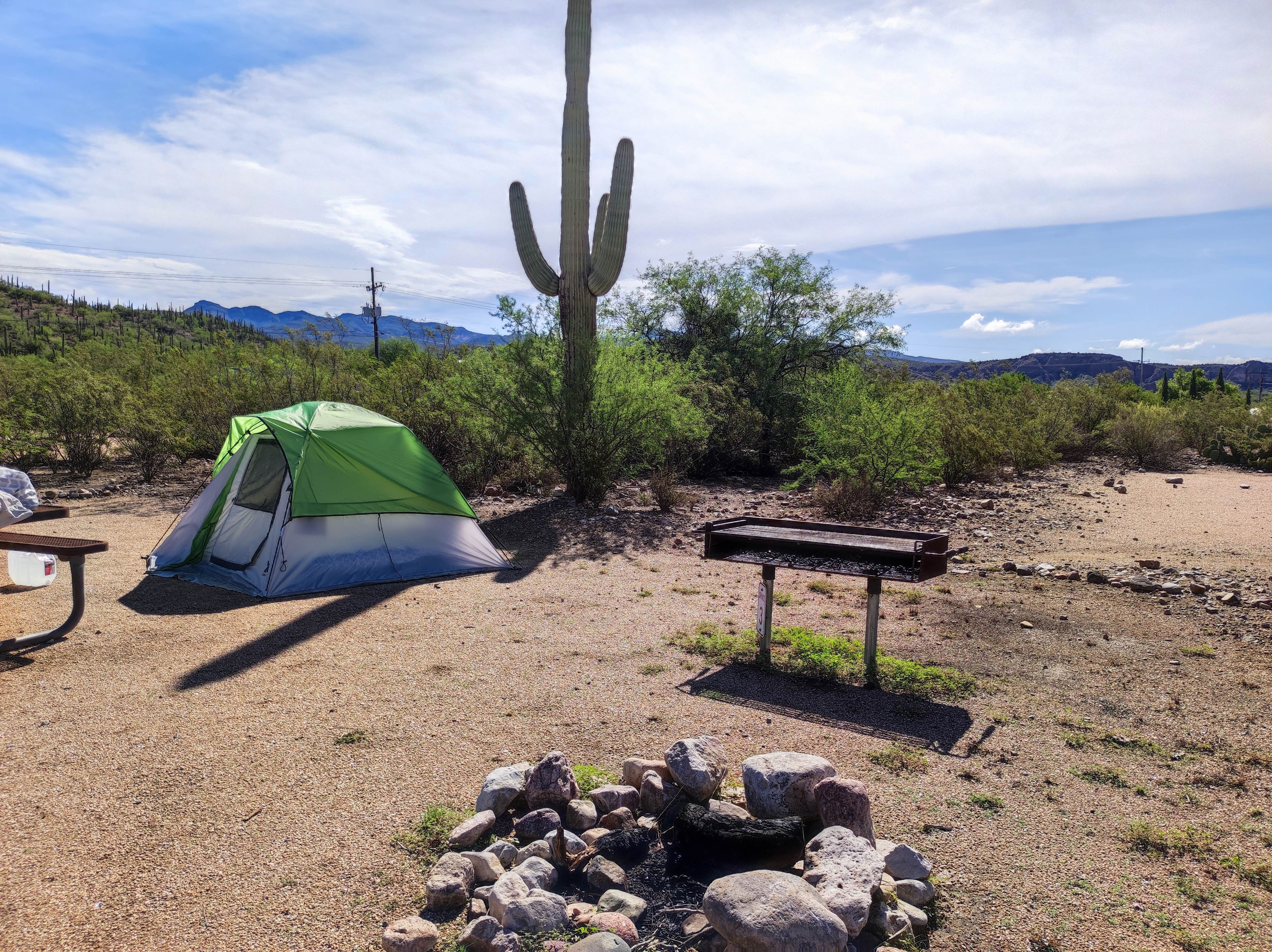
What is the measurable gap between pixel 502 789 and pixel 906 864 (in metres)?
1.75

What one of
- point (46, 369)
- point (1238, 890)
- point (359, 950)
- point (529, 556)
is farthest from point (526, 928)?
point (46, 369)

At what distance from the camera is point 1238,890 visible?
291 centimetres

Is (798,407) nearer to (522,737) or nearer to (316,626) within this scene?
(316,626)

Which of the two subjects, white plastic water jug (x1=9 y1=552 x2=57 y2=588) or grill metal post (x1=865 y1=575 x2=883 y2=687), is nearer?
grill metal post (x1=865 y1=575 x2=883 y2=687)

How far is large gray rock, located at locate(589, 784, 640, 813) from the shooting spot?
340 centimetres

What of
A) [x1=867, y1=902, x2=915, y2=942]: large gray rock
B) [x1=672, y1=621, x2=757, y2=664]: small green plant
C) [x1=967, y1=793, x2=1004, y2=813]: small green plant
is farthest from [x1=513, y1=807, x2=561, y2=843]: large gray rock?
[x1=672, y1=621, x2=757, y2=664]: small green plant

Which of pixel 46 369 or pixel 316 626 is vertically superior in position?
pixel 46 369

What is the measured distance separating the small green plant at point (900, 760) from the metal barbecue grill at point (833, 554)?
97 cm

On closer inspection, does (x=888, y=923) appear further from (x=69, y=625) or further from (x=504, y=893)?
(x=69, y=625)

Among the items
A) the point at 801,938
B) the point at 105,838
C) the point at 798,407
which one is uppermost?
the point at 798,407

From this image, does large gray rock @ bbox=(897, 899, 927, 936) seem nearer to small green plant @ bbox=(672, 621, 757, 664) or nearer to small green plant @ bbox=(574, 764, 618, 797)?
small green plant @ bbox=(574, 764, 618, 797)

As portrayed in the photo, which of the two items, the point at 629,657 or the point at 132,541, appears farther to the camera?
the point at 132,541

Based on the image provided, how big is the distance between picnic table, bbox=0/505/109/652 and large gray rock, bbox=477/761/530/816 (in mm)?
3410

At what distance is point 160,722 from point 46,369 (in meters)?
15.3
